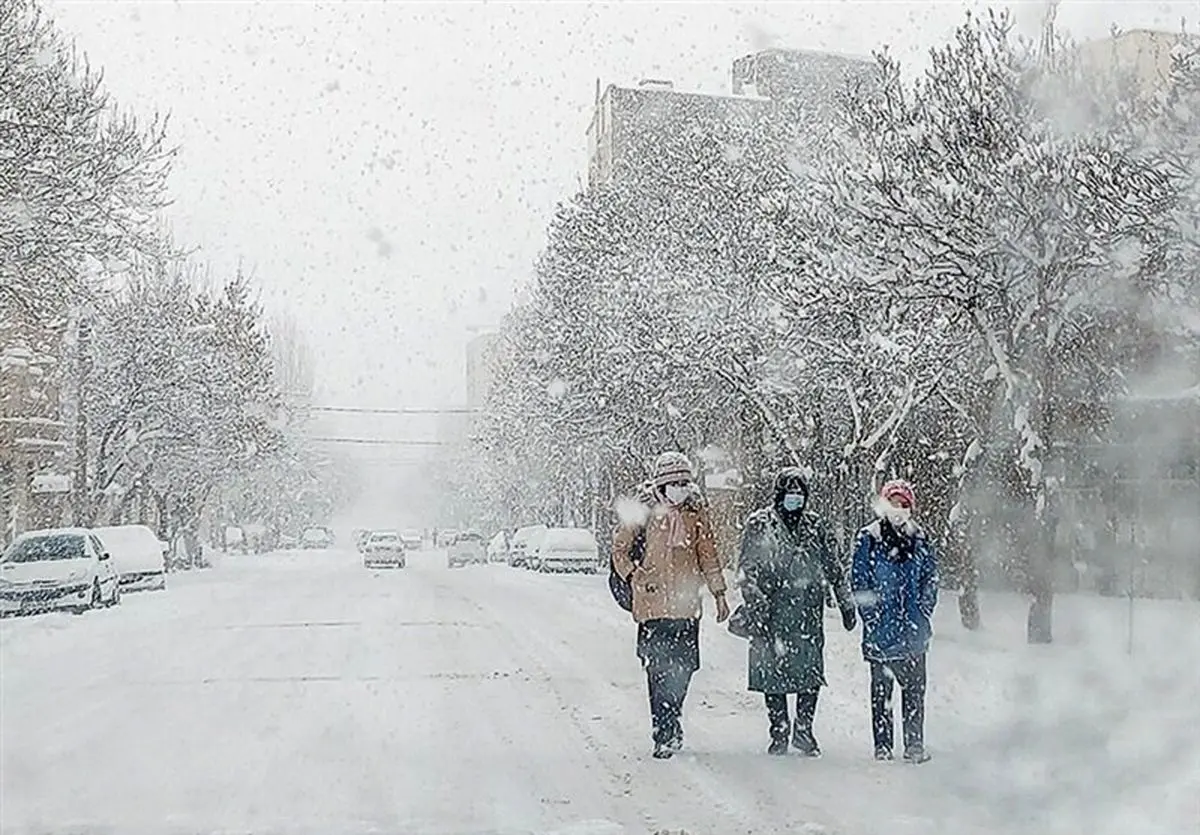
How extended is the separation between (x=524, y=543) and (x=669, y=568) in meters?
44.5

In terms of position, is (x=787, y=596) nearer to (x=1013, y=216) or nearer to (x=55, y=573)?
(x=1013, y=216)

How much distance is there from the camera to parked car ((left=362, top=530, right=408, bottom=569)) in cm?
5475

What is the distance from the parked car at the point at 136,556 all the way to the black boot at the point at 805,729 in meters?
27.7

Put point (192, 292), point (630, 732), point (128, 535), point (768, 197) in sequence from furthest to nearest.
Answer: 1. point (192, 292)
2. point (128, 535)
3. point (768, 197)
4. point (630, 732)

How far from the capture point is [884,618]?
9.39 metres

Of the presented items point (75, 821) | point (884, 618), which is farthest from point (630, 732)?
point (75, 821)

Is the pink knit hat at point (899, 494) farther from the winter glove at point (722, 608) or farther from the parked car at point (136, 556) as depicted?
the parked car at point (136, 556)

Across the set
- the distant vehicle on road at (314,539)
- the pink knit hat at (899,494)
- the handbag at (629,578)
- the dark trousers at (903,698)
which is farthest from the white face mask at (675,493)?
the distant vehicle on road at (314,539)

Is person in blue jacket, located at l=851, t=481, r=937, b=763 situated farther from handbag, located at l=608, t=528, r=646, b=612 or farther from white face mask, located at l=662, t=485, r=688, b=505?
handbag, located at l=608, t=528, r=646, b=612

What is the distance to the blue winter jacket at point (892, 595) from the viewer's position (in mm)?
9352

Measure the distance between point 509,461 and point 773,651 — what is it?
52.8 m

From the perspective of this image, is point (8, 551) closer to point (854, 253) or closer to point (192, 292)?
point (854, 253)

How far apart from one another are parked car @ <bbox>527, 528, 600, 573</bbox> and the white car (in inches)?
688

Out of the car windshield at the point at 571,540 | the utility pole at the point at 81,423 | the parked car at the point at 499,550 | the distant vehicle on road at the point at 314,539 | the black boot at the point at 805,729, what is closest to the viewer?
the black boot at the point at 805,729
